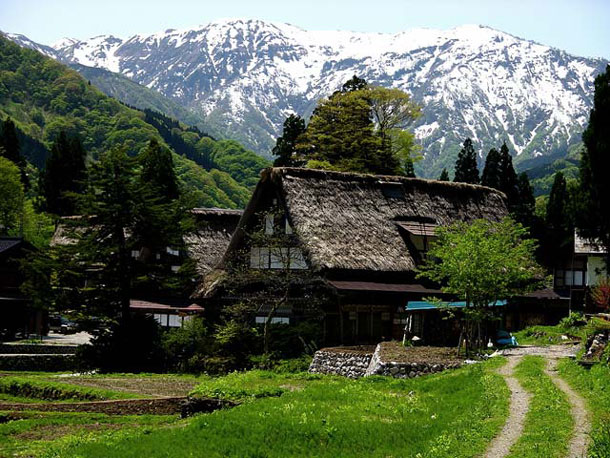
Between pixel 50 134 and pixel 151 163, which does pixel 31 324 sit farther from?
pixel 50 134

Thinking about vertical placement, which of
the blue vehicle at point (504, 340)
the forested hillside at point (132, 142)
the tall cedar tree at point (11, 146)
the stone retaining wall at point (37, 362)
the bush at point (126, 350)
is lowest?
the stone retaining wall at point (37, 362)

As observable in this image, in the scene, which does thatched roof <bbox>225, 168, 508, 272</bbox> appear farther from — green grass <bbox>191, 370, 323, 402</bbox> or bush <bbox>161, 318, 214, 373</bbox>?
green grass <bbox>191, 370, 323, 402</bbox>

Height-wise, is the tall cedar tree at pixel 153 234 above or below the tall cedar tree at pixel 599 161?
below

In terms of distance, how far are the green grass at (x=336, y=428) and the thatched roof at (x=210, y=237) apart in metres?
30.5

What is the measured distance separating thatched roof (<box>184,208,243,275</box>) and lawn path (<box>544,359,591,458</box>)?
105 ft

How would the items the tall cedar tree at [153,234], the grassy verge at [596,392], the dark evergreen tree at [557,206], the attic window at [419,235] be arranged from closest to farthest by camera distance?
the grassy verge at [596,392] < the tall cedar tree at [153,234] < the attic window at [419,235] < the dark evergreen tree at [557,206]

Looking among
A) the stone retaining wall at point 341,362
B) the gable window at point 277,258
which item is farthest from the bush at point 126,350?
the stone retaining wall at point 341,362

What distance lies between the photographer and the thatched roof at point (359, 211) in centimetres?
3962

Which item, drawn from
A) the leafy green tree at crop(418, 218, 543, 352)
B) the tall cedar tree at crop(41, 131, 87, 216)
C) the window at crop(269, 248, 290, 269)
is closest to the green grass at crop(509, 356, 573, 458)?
the leafy green tree at crop(418, 218, 543, 352)

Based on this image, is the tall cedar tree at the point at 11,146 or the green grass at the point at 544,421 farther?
the tall cedar tree at the point at 11,146

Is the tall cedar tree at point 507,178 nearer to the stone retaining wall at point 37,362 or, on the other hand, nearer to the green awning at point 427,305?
the green awning at point 427,305

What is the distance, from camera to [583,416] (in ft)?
54.2

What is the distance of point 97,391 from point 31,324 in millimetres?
31061

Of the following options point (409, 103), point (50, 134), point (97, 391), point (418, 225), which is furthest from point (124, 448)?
point (50, 134)
